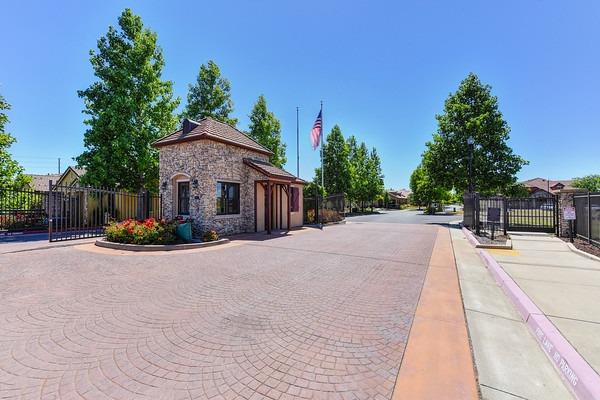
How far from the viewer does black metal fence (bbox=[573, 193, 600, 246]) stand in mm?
9047

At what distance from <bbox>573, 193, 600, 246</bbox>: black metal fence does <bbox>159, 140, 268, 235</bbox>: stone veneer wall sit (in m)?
13.9

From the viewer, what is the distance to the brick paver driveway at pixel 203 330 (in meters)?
2.65

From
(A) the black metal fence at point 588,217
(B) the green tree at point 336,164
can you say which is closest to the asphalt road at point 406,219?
(B) the green tree at point 336,164

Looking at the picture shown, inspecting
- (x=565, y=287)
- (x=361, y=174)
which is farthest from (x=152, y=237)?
(x=361, y=174)

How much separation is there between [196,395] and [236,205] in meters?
11.8

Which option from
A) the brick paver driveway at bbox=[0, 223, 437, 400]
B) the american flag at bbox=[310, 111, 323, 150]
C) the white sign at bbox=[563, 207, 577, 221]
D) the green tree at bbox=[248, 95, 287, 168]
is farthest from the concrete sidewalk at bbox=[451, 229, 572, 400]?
the green tree at bbox=[248, 95, 287, 168]

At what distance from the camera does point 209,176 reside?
40.8ft

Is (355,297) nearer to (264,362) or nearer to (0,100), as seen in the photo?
(264,362)

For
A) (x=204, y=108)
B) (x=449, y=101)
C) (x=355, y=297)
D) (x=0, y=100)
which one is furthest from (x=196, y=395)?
(x=449, y=101)

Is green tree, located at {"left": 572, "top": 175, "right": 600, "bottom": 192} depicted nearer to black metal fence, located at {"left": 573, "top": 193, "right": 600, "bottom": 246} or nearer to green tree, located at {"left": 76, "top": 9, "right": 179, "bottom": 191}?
black metal fence, located at {"left": 573, "top": 193, "right": 600, "bottom": 246}

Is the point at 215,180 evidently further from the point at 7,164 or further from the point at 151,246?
the point at 7,164

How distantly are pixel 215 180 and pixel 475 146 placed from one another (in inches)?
855

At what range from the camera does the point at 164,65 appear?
19.5m

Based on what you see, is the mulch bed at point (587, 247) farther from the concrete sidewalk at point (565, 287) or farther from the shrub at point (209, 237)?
the shrub at point (209, 237)
